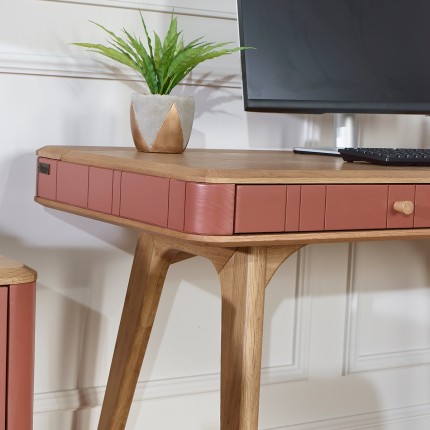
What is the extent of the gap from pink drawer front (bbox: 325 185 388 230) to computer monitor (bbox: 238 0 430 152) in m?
0.48

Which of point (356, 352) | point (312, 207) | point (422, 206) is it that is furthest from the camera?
point (356, 352)

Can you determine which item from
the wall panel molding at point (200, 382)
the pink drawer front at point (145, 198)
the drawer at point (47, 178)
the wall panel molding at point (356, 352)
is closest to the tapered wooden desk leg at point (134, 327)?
the wall panel molding at point (200, 382)

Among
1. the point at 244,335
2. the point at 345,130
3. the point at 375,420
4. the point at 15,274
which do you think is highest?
the point at 345,130

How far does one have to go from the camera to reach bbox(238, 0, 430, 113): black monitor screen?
6.54 feet

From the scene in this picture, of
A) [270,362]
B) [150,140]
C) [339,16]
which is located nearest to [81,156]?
[150,140]

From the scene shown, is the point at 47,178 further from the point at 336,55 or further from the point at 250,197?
the point at 336,55

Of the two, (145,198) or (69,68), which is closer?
(145,198)

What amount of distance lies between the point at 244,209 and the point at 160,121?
1.61 ft

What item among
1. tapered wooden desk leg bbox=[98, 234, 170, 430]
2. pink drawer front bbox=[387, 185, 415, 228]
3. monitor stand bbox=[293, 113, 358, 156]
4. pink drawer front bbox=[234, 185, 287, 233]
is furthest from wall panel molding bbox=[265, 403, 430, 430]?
pink drawer front bbox=[234, 185, 287, 233]

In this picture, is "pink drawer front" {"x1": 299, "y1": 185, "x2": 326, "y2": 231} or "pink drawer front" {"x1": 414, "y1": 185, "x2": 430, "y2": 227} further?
"pink drawer front" {"x1": 414, "y1": 185, "x2": 430, "y2": 227}

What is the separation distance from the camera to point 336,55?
207 centimetres

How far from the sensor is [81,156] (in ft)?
5.72

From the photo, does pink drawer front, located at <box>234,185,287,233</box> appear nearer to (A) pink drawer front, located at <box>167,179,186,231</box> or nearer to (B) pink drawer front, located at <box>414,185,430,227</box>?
(A) pink drawer front, located at <box>167,179,186,231</box>

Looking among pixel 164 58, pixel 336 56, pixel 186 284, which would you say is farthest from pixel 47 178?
pixel 336 56
